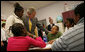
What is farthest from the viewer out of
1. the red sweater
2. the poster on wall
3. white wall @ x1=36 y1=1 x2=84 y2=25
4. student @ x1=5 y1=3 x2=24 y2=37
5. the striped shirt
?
white wall @ x1=36 y1=1 x2=84 y2=25

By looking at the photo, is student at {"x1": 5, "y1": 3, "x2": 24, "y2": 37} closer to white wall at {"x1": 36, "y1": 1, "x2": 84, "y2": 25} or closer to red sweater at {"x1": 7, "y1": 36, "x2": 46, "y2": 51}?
red sweater at {"x1": 7, "y1": 36, "x2": 46, "y2": 51}

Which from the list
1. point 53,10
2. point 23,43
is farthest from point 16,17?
point 53,10

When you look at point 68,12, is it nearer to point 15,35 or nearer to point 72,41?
point 15,35

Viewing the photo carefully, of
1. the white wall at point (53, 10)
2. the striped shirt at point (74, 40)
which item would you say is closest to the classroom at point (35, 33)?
the striped shirt at point (74, 40)

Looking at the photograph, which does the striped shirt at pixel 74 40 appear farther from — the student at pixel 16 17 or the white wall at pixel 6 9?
the white wall at pixel 6 9

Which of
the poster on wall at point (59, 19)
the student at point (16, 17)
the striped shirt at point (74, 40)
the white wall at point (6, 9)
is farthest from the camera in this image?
the poster on wall at point (59, 19)

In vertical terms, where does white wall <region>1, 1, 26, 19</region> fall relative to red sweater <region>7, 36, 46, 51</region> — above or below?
above

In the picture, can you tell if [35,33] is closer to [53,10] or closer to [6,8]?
[6,8]

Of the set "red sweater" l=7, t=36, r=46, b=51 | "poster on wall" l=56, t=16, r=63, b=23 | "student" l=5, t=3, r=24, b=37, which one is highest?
"student" l=5, t=3, r=24, b=37

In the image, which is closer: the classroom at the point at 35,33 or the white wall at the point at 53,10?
the classroom at the point at 35,33

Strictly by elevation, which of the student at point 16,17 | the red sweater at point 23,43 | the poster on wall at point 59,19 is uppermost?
the student at point 16,17

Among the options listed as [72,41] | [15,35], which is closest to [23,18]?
[15,35]

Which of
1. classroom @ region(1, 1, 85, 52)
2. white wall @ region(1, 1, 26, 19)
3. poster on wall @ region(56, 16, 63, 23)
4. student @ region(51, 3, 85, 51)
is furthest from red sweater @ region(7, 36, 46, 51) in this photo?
poster on wall @ region(56, 16, 63, 23)

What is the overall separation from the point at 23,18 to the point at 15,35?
85 centimetres
